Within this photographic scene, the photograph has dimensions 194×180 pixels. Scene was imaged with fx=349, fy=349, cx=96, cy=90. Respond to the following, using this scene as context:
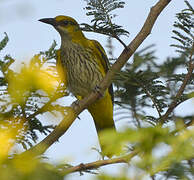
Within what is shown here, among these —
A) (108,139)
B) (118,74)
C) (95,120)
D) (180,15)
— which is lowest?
(95,120)

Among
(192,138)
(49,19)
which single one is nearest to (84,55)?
(49,19)

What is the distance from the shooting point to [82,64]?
4.50 meters

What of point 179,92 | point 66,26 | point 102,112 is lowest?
point 102,112

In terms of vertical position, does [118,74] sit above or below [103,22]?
below

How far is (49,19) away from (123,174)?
404 centimetres

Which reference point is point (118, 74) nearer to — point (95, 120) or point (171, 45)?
point (171, 45)

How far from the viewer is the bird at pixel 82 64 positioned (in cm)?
449

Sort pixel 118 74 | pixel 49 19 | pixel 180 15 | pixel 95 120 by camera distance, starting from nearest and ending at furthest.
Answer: pixel 118 74 < pixel 180 15 < pixel 49 19 < pixel 95 120

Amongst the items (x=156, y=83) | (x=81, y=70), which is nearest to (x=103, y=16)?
(x=156, y=83)

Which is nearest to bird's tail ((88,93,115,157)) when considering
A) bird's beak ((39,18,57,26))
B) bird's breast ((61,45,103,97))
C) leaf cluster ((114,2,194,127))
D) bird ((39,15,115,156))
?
bird ((39,15,115,156))

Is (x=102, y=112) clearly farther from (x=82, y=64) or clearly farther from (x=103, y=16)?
(x=103, y=16)

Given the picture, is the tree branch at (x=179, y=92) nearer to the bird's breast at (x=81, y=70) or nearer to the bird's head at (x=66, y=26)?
the bird's breast at (x=81, y=70)

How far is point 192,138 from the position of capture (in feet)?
2.33

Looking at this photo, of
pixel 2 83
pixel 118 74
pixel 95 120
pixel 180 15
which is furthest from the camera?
pixel 95 120
